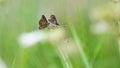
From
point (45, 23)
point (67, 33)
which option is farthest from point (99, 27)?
point (45, 23)

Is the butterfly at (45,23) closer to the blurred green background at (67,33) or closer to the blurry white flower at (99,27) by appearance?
the blurred green background at (67,33)

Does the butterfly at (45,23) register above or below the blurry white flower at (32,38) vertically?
above

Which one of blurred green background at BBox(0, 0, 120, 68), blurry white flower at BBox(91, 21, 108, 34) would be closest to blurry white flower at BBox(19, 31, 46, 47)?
blurred green background at BBox(0, 0, 120, 68)

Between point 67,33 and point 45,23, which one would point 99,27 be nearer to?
point 67,33

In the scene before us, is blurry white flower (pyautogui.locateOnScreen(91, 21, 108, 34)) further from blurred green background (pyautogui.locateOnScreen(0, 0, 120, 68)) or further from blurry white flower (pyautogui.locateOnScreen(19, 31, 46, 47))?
blurry white flower (pyautogui.locateOnScreen(19, 31, 46, 47))

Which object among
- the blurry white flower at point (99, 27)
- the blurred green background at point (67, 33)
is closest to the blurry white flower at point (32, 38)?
the blurred green background at point (67, 33)

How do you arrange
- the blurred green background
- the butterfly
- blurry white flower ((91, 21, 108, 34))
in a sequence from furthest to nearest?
blurry white flower ((91, 21, 108, 34)), the blurred green background, the butterfly

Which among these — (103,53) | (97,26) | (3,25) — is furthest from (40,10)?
(103,53)
